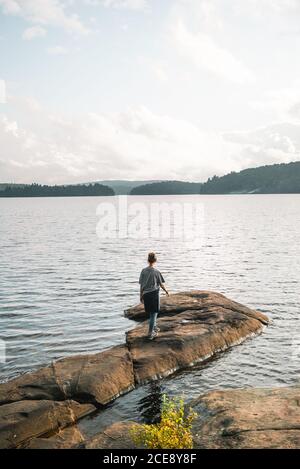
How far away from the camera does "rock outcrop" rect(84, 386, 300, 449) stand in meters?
9.81

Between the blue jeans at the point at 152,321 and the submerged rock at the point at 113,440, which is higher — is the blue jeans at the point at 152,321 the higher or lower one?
the higher one

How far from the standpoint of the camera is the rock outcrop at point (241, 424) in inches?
386

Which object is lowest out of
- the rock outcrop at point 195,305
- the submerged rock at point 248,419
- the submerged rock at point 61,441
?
the submerged rock at point 61,441

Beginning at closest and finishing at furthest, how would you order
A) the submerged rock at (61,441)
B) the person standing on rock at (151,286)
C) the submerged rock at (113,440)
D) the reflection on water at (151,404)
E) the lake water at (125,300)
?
1. the submerged rock at (113,440)
2. the submerged rock at (61,441)
3. the reflection on water at (151,404)
4. the lake water at (125,300)
5. the person standing on rock at (151,286)

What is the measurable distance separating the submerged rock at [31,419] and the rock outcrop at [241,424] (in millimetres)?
2140

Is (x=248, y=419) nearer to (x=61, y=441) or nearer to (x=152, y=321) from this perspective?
(x=61, y=441)

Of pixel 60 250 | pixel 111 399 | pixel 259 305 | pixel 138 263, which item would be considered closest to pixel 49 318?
pixel 111 399

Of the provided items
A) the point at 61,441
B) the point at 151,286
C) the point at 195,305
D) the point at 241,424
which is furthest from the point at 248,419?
the point at 195,305

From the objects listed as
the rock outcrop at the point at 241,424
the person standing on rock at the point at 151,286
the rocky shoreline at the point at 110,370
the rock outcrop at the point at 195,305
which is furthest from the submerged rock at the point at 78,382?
the rock outcrop at the point at 195,305

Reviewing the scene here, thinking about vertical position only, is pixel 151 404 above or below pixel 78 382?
below

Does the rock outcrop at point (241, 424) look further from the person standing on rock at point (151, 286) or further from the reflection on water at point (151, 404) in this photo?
the person standing on rock at point (151, 286)

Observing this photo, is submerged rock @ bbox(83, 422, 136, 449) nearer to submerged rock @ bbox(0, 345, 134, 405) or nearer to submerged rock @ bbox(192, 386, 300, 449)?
submerged rock @ bbox(192, 386, 300, 449)

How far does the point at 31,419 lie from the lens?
12.0 m

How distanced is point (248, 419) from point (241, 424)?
0.37 meters
